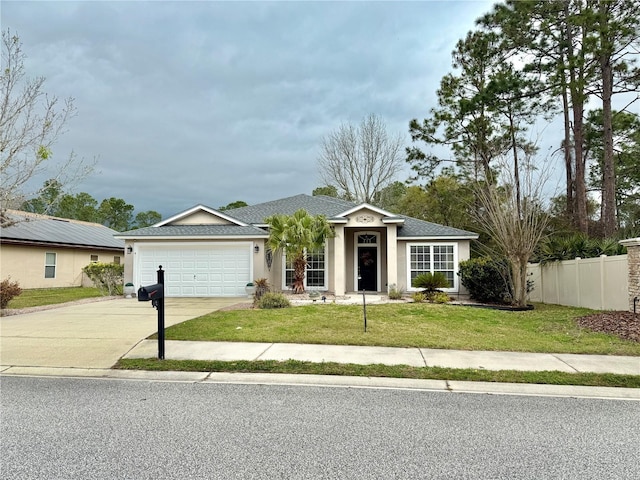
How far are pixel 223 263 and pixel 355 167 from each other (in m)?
18.7

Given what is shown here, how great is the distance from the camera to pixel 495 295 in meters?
15.4

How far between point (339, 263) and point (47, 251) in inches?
732

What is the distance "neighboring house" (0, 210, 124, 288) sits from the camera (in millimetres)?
21906

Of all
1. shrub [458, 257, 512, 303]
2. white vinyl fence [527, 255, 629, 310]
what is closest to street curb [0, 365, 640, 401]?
white vinyl fence [527, 255, 629, 310]

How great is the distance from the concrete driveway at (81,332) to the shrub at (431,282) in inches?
305

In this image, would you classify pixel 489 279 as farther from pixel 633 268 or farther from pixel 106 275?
pixel 106 275

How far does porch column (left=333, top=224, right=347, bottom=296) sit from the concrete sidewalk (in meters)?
9.02

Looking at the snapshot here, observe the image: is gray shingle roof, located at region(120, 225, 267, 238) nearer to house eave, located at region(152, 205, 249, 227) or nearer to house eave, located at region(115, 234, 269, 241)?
house eave, located at region(115, 234, 269, 241)

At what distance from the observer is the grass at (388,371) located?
18.7 ft

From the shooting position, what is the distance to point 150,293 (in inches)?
256

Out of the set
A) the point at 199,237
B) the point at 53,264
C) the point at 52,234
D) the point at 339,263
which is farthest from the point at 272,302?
the point at 52,234

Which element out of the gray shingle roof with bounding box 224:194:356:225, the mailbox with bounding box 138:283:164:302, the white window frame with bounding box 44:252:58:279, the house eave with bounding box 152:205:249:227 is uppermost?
the gray shingle roof with bounding box 224:194:356:225

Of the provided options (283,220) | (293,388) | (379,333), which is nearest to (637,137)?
(283,220)

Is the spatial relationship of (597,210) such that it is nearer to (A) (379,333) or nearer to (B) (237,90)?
(B) (237,90)
